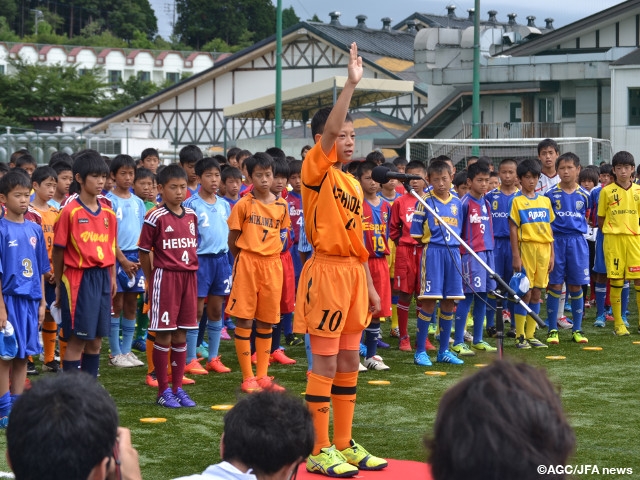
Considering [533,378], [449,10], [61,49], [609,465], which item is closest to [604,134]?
[449,10]

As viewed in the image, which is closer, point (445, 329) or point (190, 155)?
point (445, 329)

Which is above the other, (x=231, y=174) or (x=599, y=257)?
(x=231, y=174)

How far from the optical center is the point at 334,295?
230 inches

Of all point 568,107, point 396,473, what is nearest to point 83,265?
point 396,473

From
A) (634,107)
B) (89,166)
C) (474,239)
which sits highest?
(634,107)

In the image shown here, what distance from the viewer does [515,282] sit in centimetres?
658

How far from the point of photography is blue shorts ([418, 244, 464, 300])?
9.22 metres

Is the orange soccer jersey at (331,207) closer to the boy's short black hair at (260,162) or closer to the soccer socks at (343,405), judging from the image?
the soccer socks at (343,405)

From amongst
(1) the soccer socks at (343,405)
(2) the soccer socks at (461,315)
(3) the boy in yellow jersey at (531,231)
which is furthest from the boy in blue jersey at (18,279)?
(3) the boy in yellow jersey at (531,231)

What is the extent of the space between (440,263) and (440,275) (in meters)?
Answer: 0.11

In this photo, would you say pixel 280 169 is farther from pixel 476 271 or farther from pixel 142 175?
pixel 476 271

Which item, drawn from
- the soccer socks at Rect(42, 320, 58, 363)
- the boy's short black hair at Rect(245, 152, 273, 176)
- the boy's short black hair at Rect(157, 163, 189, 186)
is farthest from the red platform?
the soccer socks at Rect(42, 320, 58, 363)

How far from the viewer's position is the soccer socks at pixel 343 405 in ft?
19.5

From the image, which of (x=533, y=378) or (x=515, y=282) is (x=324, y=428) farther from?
(x=533, y=378)
